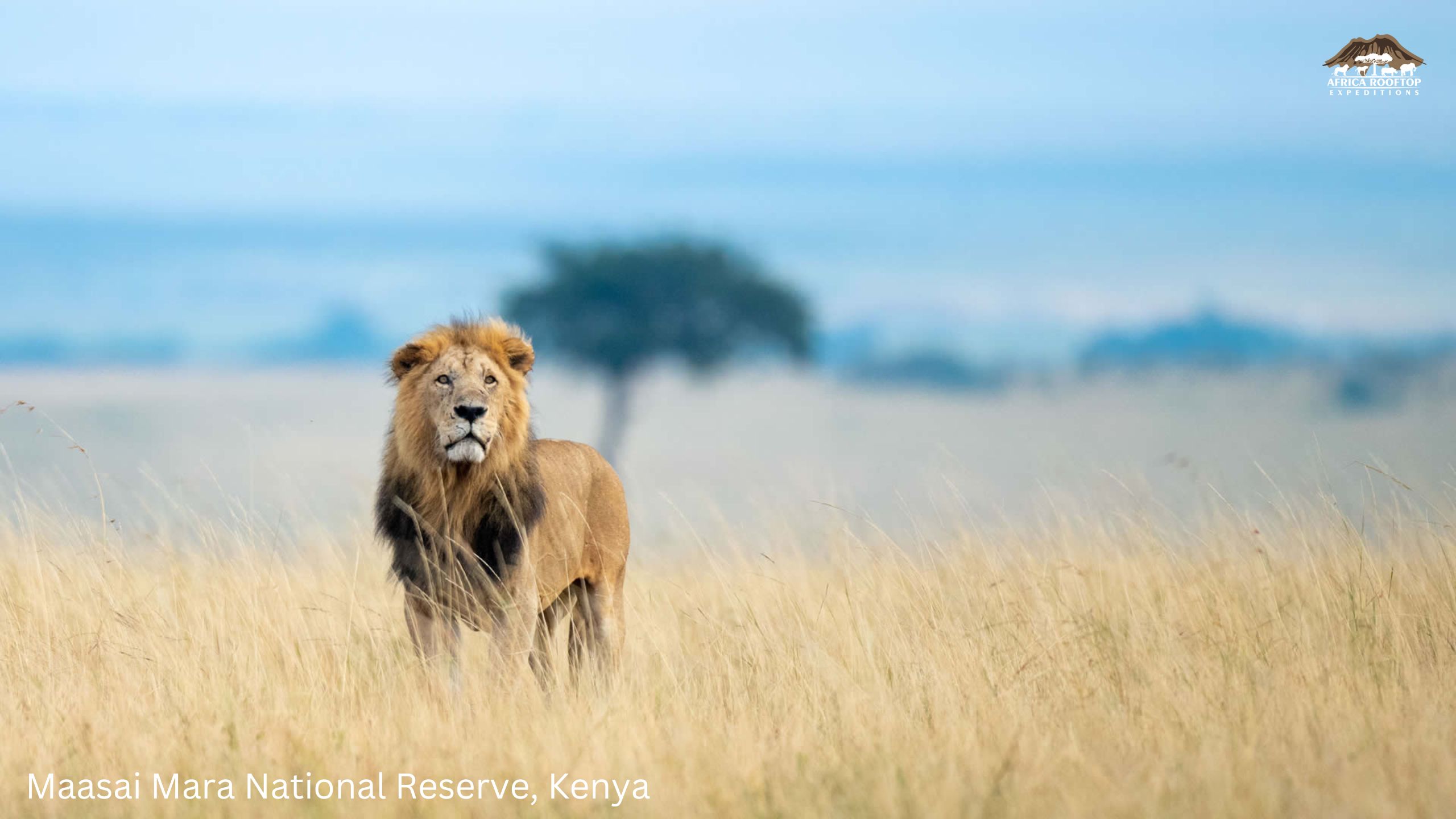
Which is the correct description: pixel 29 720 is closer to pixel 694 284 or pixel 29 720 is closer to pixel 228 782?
pixel 228 782

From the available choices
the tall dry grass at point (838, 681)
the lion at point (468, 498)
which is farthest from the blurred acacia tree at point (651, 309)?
the lion at point (468, 498)

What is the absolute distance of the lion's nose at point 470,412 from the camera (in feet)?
18.7

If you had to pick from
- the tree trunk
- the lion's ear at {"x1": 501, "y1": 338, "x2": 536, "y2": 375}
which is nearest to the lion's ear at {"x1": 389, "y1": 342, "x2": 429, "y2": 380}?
the lion's ear at {"x1": 501, "y1": 338, "x2": 536, "y2": 375}

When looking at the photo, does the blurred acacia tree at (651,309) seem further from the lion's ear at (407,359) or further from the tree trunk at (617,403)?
the lion's ear at (407,359)

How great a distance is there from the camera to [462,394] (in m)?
5.73

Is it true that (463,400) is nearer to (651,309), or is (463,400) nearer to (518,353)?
(518,353)

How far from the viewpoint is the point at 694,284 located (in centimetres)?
2475

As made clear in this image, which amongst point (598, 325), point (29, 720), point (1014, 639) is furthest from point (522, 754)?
point (598, 325)

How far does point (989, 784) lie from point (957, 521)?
3535mm

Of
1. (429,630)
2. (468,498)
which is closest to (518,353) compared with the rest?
(468,498)

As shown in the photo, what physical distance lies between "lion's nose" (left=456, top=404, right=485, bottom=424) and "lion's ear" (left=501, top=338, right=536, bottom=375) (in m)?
0.44

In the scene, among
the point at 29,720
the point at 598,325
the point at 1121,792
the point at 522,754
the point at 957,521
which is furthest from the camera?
the point at 598,325

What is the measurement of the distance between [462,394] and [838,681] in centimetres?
211

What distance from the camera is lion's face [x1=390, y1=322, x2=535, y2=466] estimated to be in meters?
5.75
